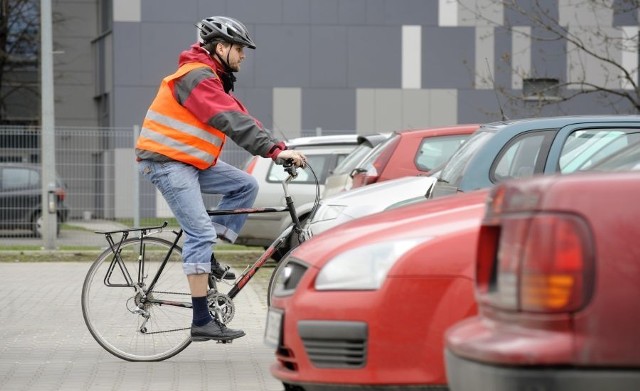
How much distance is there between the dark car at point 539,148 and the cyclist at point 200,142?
1378 millimetres

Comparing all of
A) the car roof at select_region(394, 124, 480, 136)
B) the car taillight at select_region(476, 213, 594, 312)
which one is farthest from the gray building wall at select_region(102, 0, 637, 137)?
the car taillight at select_region(476, 213, 594, 312)

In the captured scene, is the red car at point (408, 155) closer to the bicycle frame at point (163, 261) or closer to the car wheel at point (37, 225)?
the bicycle frame at point (163, 261)

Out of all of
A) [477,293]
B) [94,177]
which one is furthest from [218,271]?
[94,177]

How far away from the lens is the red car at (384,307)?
4.66 metres

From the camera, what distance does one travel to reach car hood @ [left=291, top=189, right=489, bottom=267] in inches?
191

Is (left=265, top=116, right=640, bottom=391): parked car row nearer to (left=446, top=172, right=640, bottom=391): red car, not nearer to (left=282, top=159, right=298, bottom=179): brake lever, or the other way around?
(left=446, top=172, right=640, bottom=391): red car

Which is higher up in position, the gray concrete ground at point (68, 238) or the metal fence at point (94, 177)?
the metal fence at point (94, 177)

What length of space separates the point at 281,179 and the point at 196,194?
8361 mm

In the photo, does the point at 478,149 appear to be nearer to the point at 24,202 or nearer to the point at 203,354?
the point at 203,354

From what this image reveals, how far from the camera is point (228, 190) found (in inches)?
295

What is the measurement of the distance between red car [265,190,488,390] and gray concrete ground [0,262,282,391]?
1.96m

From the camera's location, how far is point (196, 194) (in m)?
7.26

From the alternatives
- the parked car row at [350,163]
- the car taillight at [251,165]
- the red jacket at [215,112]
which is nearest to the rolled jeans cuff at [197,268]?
the red jacket at [215,112]

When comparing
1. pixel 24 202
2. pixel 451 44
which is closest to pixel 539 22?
pixel 24 202
